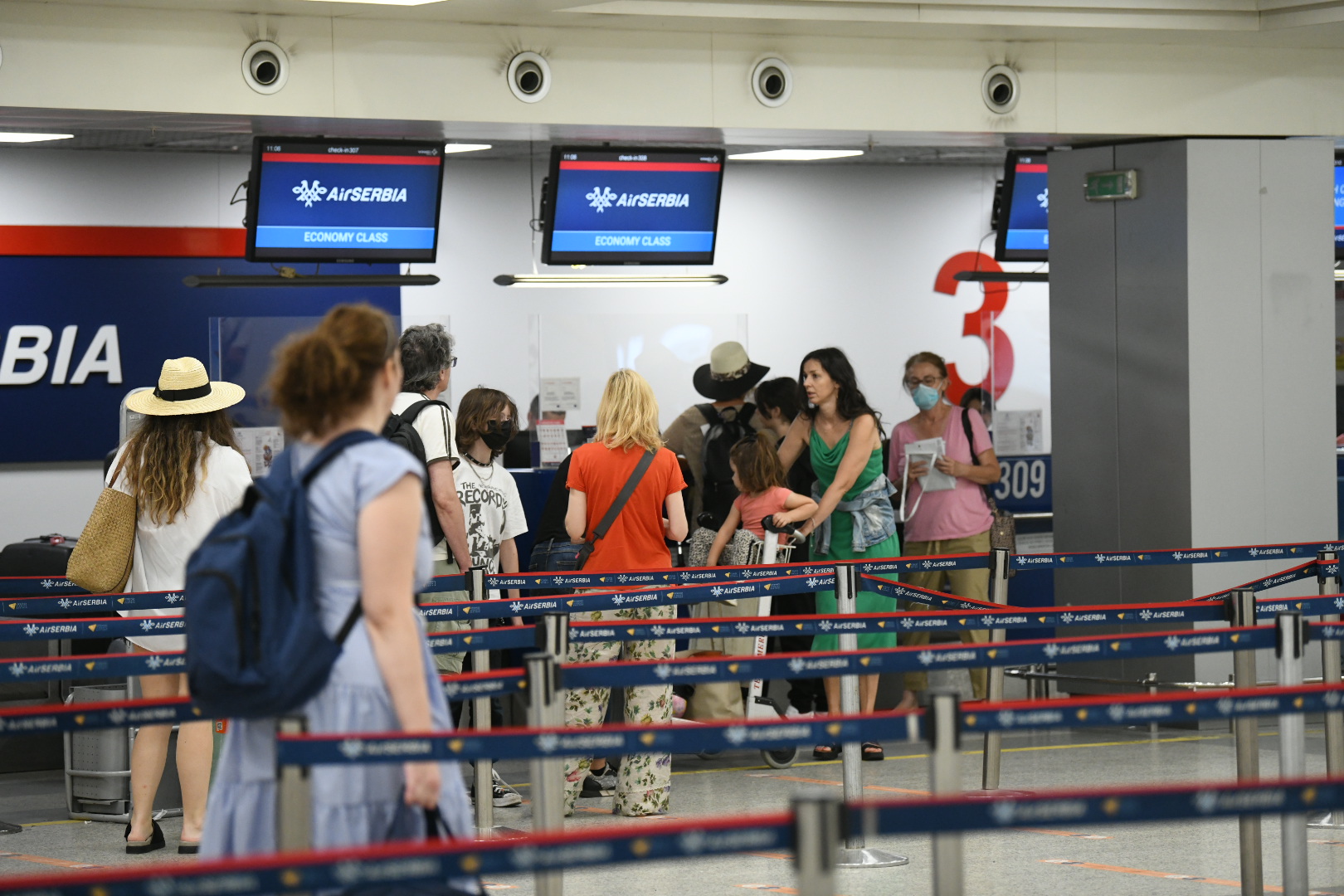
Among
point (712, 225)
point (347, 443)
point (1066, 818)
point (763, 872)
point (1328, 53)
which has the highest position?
point (1328, 53)

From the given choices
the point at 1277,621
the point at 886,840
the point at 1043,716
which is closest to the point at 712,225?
the point at 886,840

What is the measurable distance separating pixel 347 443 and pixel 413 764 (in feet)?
1.92

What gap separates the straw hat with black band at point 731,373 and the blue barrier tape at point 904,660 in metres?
4.17

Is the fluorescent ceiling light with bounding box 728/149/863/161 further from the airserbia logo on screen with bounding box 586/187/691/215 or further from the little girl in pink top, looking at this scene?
the little girl in pink top

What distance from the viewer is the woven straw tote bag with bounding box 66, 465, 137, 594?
5371mm

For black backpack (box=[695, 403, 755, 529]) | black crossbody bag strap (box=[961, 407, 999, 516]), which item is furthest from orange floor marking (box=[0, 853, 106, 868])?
black crossbody bag strap (box=[961, 407, 999, 516])

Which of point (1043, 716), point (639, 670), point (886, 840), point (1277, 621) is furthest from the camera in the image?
point (886, 840)

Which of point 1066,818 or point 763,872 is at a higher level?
point 1066,818

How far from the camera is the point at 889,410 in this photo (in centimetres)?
1284

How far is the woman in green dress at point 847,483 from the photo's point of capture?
689 centimetres

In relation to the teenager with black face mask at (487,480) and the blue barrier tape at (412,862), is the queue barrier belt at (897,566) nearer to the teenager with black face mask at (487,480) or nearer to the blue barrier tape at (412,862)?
the teenager with black face mask at (487,480)

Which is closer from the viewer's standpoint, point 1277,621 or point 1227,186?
point 1277,621

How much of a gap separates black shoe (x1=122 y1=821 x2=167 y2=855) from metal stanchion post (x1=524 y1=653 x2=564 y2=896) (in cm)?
268

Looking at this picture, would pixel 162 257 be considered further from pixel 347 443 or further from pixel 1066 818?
pixel 1066 818
